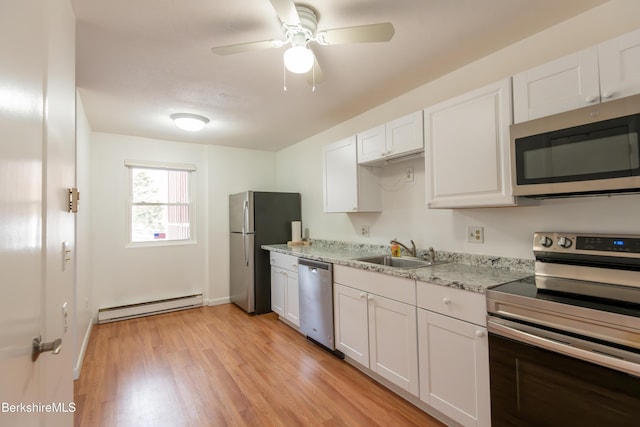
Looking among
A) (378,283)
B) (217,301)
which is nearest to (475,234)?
(378,283)

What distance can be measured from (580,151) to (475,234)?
923 millimetres

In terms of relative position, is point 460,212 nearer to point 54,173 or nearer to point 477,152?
point 477,152

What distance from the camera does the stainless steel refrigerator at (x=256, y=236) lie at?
4043mm

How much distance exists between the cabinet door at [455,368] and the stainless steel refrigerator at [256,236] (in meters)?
2.56

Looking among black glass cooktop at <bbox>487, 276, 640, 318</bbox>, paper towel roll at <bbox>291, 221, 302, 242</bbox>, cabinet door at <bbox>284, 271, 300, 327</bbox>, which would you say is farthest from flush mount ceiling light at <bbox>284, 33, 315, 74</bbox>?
paper towel roll at <bbox>291, 221, 302, 242</bbox>

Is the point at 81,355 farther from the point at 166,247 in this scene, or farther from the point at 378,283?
the point at 378,283

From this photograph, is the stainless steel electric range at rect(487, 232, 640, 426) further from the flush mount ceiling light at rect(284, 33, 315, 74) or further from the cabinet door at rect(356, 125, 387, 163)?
the flush mount ceiling light at rect(284, 33, 315, 74)

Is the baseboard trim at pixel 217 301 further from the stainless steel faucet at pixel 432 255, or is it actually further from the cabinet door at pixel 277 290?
the stainless steel faucet at pixel 432 255

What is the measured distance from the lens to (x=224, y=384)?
94.6 inches

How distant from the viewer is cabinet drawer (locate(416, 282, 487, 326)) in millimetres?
1633

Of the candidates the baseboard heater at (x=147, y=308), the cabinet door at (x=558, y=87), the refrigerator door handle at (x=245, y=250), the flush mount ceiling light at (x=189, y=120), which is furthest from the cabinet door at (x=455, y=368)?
the baseboard heater at (x=147, y=308)

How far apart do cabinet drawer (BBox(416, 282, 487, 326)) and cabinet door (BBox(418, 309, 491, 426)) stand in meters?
0.04

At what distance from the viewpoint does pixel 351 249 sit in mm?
3508

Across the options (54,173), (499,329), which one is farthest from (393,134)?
(54,173)
